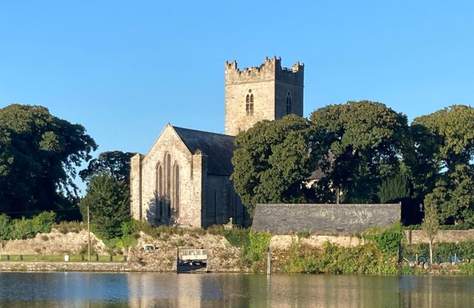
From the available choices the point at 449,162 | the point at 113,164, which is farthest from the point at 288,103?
the point at 449,162

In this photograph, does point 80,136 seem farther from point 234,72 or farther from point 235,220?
point 235,220

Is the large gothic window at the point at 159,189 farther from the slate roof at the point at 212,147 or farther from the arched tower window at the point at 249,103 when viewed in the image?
the arched tower window at the point at 249,103

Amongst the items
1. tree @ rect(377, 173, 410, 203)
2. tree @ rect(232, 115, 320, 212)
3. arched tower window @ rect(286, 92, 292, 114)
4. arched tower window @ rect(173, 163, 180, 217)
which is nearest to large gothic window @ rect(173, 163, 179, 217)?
arched tower window @ rect(173, 163, 180, 217)

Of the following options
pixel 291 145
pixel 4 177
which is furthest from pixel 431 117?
pixel 4 177

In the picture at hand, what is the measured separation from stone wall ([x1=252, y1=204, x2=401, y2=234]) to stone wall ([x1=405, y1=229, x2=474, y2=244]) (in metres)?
3.59

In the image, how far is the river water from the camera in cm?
3909

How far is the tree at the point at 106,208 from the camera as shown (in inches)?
2596

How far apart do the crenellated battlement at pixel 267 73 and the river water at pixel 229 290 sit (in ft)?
116

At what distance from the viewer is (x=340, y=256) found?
189 feet

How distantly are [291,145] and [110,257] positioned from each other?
13247mm

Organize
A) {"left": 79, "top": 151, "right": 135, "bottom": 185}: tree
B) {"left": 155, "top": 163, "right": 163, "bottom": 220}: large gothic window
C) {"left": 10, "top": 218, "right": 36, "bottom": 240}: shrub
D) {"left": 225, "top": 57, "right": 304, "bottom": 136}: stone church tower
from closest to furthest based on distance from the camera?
{"left": 10, "top": 218, "right": 36, "bottom": 240}: shrub < {"left": 155, "top": 163, "right": 163, "bottom": 220}: large gothic window < {"left": 225, "top": 57, "right": 304, "bottom": 136}: stone church tower < {"left": 79, "top": 151, "right": 135, "bottom": 185}: tree

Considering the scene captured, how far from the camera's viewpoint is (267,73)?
8988 centimetres

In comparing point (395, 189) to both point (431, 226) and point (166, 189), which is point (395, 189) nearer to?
point (431, 226)

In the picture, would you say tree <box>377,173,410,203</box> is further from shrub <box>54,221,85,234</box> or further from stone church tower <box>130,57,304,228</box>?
shrub <box>54,221,85,234</box>
